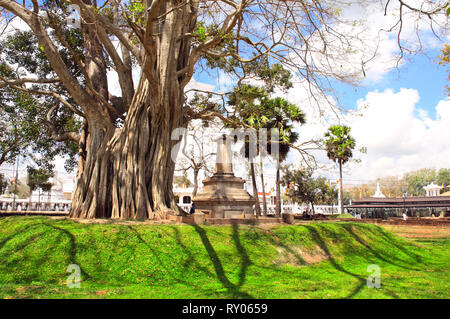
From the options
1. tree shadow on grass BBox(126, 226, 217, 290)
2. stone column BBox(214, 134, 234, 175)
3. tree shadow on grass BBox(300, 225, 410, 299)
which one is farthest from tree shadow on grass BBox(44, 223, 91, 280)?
stone column BBox(214, 134, 234, 175)

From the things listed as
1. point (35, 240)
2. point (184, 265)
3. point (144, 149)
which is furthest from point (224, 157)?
point (35, 240)

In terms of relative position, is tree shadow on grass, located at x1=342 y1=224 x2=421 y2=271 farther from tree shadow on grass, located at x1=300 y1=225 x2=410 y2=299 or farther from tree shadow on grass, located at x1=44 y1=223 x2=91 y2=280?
tree shadow on grass, located at x1=44 y1=223 x2=91 y2=280

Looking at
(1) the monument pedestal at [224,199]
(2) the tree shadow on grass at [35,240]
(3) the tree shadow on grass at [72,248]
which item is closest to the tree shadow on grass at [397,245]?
(1) the monument pedestal at [224,199]

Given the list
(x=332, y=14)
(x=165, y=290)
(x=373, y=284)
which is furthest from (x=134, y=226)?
(x=332, y=14)

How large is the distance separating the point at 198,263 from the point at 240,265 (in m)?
0.95

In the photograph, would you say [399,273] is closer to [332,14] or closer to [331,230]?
[331,230]

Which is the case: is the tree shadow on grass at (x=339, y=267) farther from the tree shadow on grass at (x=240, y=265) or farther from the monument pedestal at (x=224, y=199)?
the monument pedestal at (x=224, y=199)

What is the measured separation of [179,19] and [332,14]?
4808 millimetres

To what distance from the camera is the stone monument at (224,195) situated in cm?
1163

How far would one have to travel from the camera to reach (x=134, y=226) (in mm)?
8430

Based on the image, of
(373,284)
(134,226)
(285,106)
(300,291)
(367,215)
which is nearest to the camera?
(300,291)

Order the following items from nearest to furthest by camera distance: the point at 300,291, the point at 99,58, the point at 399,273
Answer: the point at 300,291
the point at 399,273
the point at 99,58

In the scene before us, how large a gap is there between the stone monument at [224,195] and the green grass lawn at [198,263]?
2.08 meters

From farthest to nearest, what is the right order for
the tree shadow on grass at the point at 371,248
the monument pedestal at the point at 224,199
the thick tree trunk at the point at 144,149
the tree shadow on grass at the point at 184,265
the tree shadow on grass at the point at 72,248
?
the monument pedestal at the point at 224,199, the thick tree trunk at the point at 144,149, the tree shadow on grass at the point at 371,248, the tree shadow on grass at the point at 184,265, the tree shadow on grass at the point at 72,248
